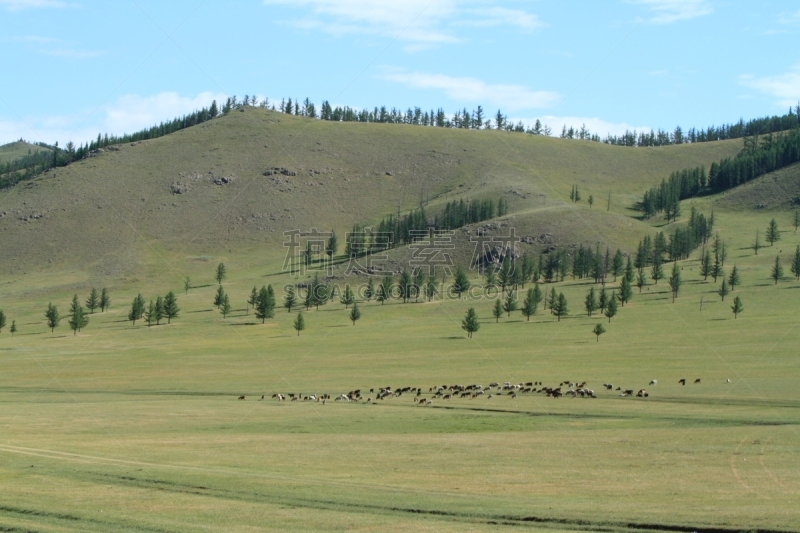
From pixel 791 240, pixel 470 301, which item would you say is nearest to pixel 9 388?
pixel 470 301

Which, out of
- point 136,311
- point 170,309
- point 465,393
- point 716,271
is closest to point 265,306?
point 170,309

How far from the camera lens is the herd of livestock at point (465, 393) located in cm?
5825

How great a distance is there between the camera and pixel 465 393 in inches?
2373

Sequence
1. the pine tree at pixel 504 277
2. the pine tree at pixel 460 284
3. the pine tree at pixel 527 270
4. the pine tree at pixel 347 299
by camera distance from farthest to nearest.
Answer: the pine tree at pixel 527 270 → the pine tree at pixel 504 277 → the pine tree at pixel 460 284 → the pine tree at pixel 347 299

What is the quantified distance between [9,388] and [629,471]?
59.0 metres

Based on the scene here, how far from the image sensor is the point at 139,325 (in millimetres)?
136625

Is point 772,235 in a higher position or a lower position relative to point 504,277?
higher

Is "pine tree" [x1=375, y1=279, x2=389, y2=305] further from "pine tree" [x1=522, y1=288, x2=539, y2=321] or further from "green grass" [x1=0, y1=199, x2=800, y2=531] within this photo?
"green grass" [x1=0, y1=199, x2=800, y2=531]

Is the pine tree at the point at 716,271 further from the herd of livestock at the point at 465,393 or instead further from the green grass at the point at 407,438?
the herd of livestock at the point at 465,393

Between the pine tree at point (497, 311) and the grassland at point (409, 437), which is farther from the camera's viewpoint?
the pine tree at point (497, 311)

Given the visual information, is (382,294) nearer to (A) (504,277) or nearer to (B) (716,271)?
(A) (504,277)

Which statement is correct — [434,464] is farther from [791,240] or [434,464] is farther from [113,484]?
[791,240]

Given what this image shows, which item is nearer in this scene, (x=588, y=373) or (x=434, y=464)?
(x=434, y=464)

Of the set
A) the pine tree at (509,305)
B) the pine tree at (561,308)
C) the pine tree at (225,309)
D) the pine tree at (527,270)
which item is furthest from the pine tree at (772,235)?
the pine tree at (225,309)
